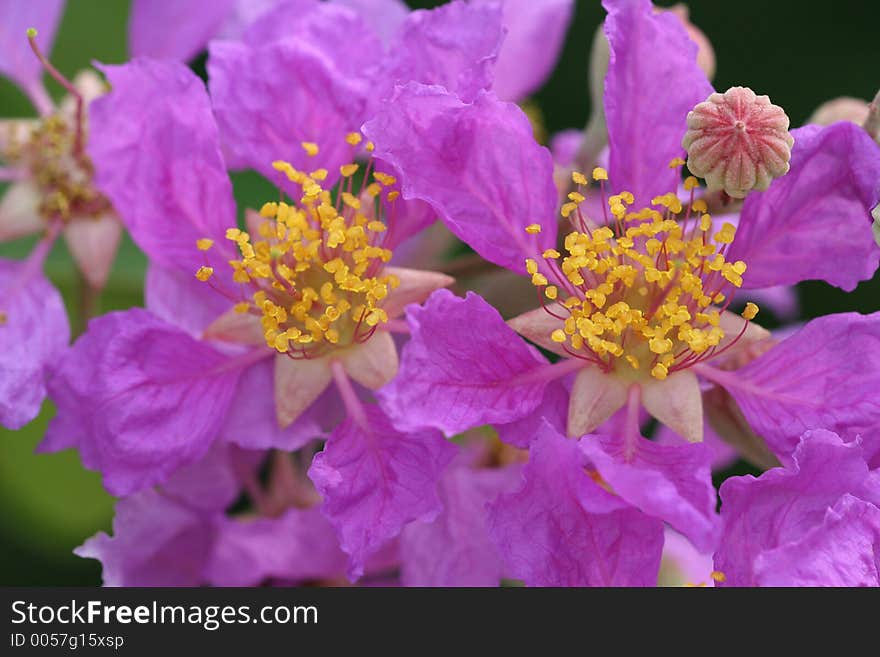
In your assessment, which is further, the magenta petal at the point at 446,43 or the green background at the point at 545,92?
the green background at the point at 545,92

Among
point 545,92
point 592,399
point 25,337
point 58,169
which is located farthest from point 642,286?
point 545,92

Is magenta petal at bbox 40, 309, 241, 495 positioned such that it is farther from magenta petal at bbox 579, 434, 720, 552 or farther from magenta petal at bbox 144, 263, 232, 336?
magenta petal at bbox 579, 434, 720, 552

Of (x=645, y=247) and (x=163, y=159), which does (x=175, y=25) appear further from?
(x=645, y=247)

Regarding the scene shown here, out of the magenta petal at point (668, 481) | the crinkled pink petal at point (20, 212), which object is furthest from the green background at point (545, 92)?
the magenta petal at point (668, 481)

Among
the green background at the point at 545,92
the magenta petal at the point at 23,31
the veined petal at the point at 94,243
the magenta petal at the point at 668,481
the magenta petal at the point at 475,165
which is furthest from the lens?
the green background at the point at 545,92

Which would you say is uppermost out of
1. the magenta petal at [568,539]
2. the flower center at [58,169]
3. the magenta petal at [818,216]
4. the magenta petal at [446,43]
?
the magenta petal at [446,43]

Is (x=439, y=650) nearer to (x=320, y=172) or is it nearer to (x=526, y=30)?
(x=320, y=172)

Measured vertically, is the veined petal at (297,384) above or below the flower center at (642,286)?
below

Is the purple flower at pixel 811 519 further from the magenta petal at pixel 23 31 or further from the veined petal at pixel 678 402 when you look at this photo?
the magenta petal at pixel 23 31
